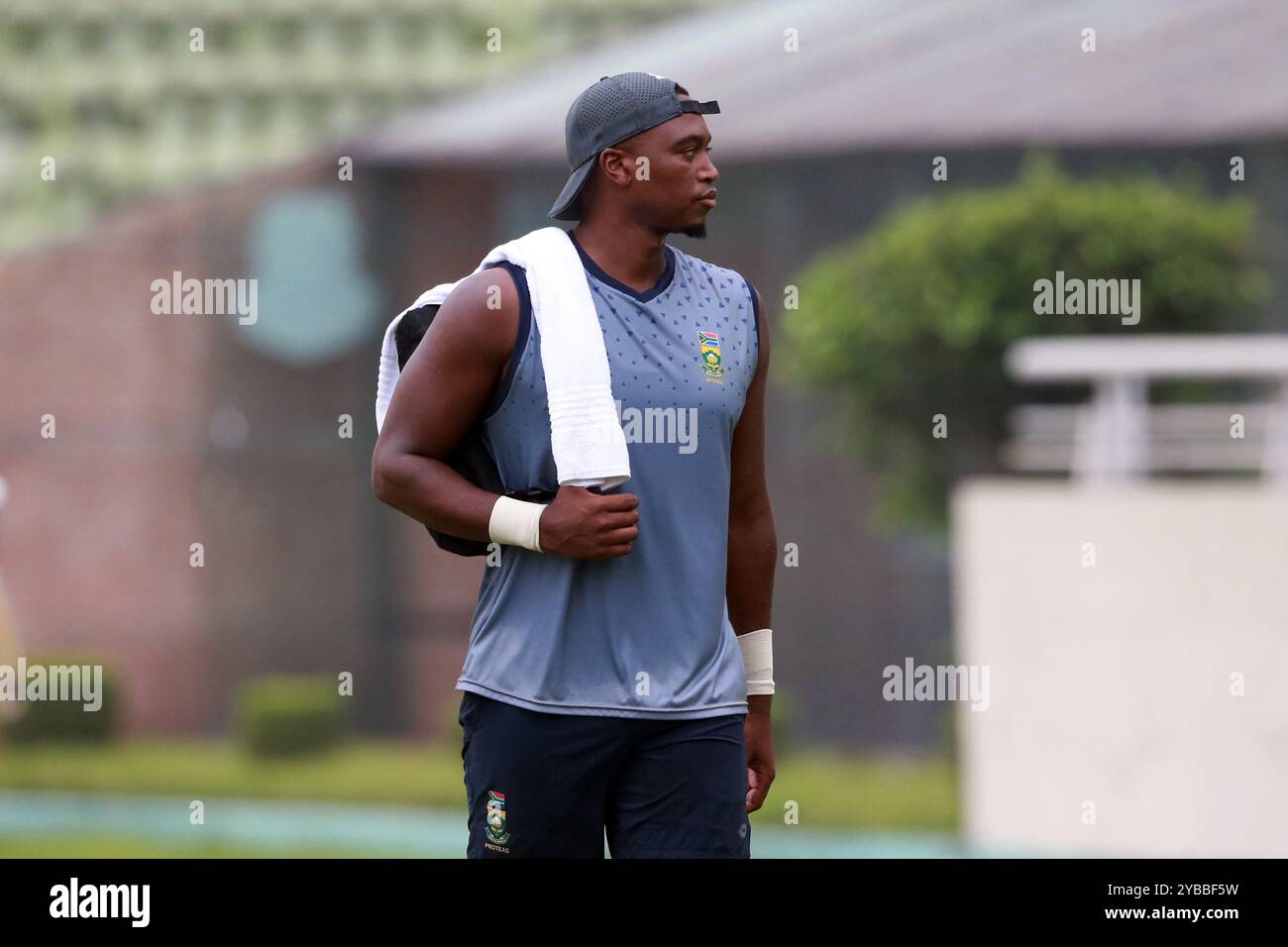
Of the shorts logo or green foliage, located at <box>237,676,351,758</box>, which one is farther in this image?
green foliage, located at <box>237,676,351,758</box>

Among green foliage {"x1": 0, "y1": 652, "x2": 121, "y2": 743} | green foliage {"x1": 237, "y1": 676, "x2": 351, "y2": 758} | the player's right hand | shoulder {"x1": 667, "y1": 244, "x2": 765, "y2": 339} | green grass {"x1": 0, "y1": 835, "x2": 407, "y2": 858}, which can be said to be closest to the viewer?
the player's right hand

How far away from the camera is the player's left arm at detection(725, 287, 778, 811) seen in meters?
3.35

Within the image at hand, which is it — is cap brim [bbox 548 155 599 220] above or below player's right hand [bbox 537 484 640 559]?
above

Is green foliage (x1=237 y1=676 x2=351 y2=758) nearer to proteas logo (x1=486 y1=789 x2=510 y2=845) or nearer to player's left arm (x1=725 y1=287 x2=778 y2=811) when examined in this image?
player's left arm (x1=725 y1=287 x2=778 y2=811)

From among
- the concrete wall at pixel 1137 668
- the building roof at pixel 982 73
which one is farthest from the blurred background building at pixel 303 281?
the concrete wall at pixel 1137 668

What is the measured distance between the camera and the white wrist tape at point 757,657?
3.38 meters

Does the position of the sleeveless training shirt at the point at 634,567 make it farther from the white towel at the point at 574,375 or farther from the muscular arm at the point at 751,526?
the muscular arm at the point at 751,526

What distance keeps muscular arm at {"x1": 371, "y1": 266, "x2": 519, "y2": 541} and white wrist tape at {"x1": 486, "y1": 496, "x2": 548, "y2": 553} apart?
0.6 inches

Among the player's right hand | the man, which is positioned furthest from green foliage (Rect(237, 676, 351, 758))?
the player's right hand

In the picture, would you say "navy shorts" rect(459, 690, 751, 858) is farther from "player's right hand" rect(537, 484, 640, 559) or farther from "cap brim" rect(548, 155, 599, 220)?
"cap brim" rect(548, 155, 599, 220)

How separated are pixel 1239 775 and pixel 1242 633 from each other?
0.64 m

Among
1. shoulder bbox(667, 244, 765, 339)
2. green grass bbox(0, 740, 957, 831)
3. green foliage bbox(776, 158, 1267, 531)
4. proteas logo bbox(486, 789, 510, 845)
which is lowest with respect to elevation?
green grass bbox(0, 740, 957, 831)

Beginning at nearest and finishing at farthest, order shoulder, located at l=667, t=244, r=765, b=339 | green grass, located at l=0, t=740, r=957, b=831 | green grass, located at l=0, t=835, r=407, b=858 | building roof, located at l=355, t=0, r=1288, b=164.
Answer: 1. shoulder, located at l=667, t=244, r=765, b=339
2. green grass, located at l=0, t=835, r=407, b=858
3. green grass, located at l=0, t=740, r=957, b=831
4. building roof, located at l=355, t=0, r=1288, b=164
